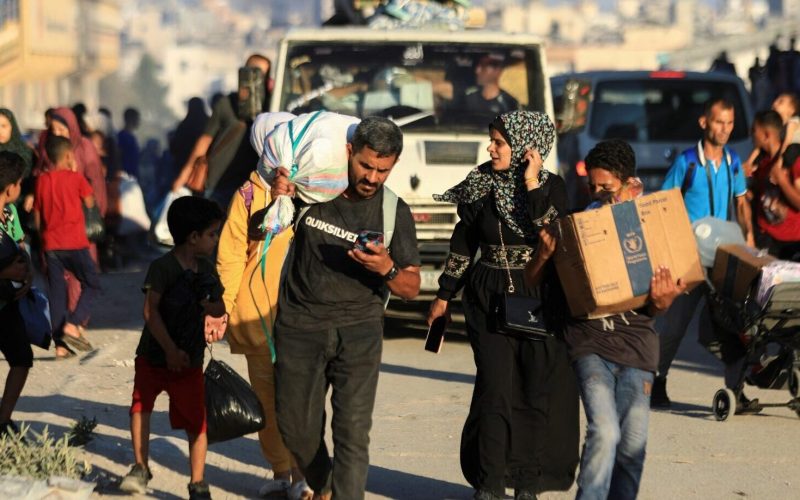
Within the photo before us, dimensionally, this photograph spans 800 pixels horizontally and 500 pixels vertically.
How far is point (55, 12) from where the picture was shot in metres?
106

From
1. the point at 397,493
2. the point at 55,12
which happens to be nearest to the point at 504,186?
the point at 397,493

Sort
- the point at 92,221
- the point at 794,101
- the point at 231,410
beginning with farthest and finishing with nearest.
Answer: the point at 794,101
the point at 92,221
the point at 231,410

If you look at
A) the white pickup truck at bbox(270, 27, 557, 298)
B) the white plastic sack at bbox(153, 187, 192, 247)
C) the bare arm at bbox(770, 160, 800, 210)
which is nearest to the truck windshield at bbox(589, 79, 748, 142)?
the white pickup truck at bbox(270, 27, 557, 298)

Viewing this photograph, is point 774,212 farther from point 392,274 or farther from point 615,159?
point 392,274

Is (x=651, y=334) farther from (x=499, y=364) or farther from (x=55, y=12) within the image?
(x=55, y=12)

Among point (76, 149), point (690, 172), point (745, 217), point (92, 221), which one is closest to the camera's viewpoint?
point (690, 172)

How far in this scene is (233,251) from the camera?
7020mm

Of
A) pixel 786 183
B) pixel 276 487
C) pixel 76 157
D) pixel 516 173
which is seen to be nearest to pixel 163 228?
pixel 76 157

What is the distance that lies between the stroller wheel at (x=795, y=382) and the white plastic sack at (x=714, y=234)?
77 cm

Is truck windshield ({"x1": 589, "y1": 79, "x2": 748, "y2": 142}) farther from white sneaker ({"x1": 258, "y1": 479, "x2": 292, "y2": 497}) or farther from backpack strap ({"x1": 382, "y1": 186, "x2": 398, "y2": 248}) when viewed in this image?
backpack strap ({"x1": 382, "y1": 186, "x2": 398, "y2": 248})

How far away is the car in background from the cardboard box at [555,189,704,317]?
9702 mm

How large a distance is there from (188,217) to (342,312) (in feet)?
2.87

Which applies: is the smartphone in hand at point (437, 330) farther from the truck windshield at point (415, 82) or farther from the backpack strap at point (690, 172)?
the truck windshield at point (415, 82)

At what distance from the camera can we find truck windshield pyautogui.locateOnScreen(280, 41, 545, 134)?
12734mm
